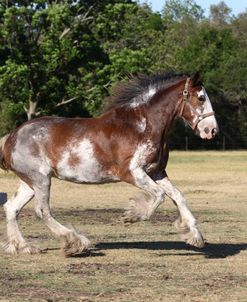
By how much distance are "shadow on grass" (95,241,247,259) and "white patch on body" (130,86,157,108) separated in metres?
2.17

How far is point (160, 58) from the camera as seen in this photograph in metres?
75.6

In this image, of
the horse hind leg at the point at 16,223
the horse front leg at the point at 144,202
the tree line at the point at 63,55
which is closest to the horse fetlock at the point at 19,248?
the horse hind leg at the point at 16,223

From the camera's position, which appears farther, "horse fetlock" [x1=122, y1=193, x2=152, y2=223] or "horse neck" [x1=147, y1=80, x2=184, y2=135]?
"horse neck" [x1=147, y1=80, x2=184, y2=135]

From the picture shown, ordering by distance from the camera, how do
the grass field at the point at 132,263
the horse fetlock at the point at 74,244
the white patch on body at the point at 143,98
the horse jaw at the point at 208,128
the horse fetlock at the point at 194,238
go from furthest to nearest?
the white patch on body at the point at 143,98, the horse jaw at the point at 208,128, the horse fetlock at the point at 74,244, the horse fetlock at the point at 194,238, the grass field at the point at 132,263

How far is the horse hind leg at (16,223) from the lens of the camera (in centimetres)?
1259

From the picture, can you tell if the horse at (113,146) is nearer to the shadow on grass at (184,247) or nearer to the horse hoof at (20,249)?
the horse hoof at (20,249)

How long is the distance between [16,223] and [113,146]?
185cm

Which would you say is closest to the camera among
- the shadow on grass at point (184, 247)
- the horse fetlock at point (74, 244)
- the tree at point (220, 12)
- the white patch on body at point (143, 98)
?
the horse fetlock at point (74, 244)

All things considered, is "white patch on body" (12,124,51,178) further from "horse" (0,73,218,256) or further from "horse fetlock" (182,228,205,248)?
"horse fetlock" (182,228,205,248)

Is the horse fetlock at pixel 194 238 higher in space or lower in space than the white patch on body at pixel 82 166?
lower

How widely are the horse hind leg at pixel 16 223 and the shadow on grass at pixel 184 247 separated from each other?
120 centimetres

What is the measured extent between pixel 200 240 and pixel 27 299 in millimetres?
3642

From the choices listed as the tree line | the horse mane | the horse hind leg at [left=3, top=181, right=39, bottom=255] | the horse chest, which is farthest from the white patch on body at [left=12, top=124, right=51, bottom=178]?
the tree line

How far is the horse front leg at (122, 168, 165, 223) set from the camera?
1195 centimetres
